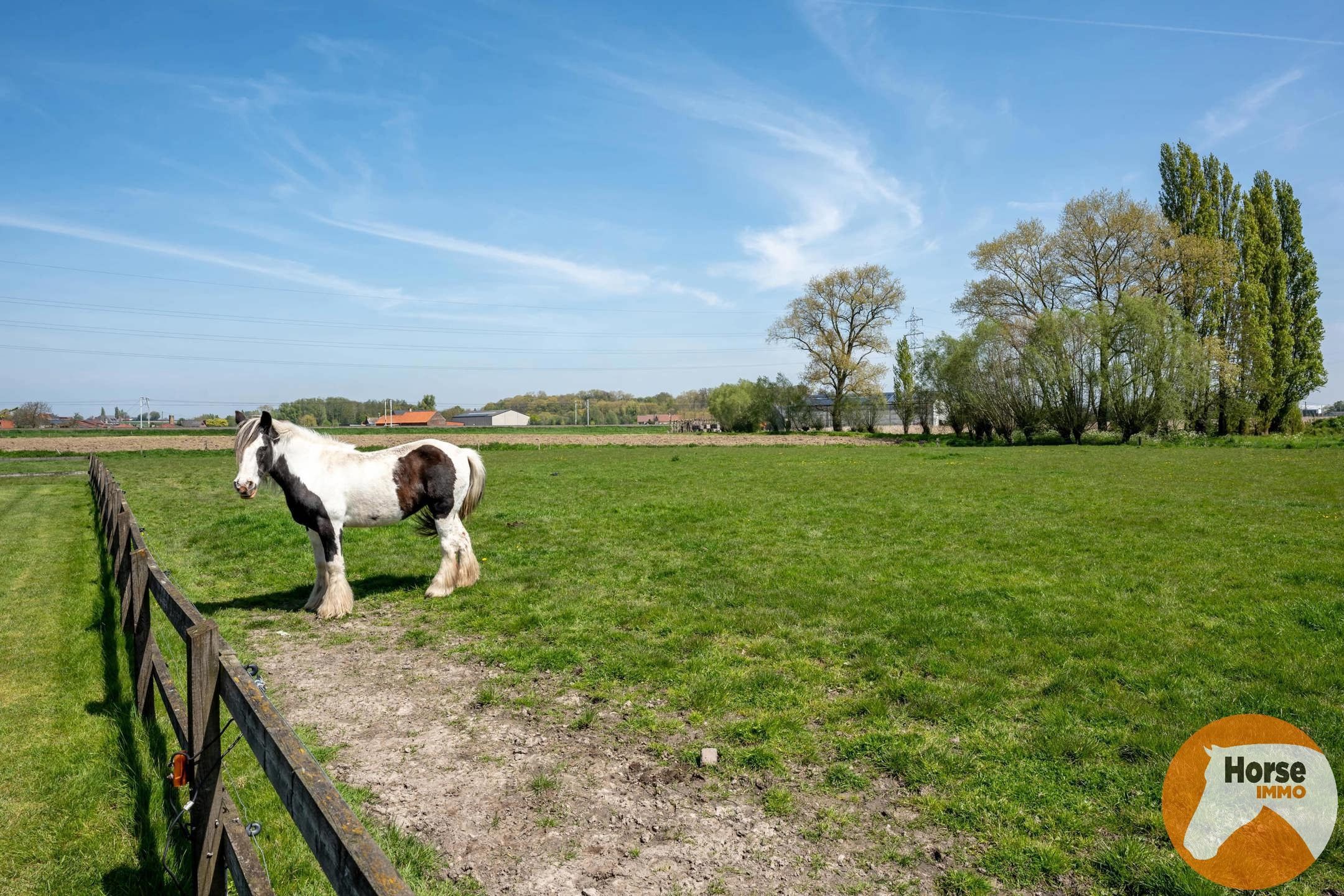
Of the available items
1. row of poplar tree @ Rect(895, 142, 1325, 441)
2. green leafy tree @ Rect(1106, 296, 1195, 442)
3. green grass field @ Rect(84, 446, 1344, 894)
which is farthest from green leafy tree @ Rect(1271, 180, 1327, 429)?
green grass field @ Rect(84, 446, 1344, 894)

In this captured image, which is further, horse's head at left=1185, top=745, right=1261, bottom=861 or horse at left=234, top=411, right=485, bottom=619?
horse at left=234, top=411, right=485, bottom=619

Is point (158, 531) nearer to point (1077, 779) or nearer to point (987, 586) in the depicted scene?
point (987, 586)

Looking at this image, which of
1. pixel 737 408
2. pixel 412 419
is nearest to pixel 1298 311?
pixel 737 408

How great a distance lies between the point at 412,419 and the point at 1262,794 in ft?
469

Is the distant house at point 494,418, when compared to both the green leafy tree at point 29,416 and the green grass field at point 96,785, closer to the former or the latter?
the green leafy tree at point 29,416

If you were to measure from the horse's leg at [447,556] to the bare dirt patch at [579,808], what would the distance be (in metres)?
3.16

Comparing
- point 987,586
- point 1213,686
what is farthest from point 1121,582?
point 1213,686

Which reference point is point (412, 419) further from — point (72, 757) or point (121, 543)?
point (72, 757)

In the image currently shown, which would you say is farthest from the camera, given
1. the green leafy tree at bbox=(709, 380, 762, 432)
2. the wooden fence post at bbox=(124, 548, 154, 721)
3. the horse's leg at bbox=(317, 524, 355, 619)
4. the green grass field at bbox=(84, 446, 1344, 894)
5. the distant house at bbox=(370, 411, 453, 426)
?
Answer: the distant house at bbox=(370, 411, 453, 426)

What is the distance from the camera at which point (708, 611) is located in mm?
8578

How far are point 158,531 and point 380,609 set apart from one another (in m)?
9.08

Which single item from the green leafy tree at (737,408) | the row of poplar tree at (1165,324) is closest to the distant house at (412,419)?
the green leafy tree at (737,408)

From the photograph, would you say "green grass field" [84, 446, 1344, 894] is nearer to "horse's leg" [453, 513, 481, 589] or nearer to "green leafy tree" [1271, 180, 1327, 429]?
"horse's leg" [453, 513, 481, 589]

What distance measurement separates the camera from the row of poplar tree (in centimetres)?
4831
